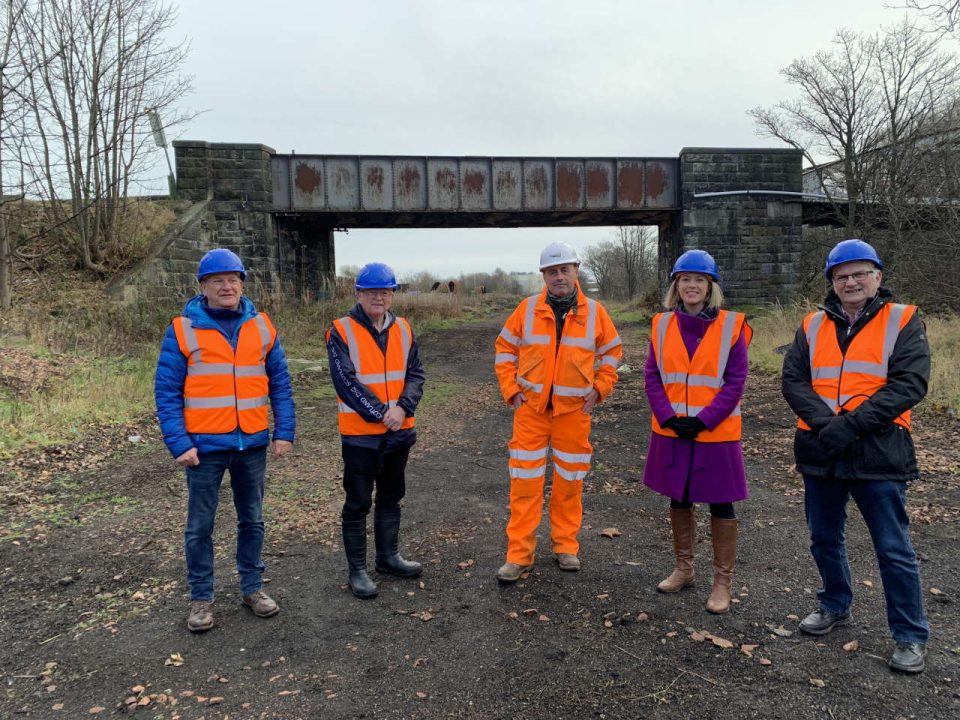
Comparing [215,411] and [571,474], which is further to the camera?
[571,474]

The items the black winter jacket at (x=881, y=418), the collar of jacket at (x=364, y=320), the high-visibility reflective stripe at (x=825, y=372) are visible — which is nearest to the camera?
the black winter jacket at (x=881, y=418)

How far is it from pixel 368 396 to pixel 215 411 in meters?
0.88

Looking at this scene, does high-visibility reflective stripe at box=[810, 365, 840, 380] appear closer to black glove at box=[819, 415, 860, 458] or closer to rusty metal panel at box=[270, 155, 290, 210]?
black glove at box=[819, 415, 860, 458]

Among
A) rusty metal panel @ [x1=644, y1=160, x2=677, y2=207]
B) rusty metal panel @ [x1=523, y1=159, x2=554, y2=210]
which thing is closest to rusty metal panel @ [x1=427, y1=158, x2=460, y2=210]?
rusty metal panel @ [x1=523, y1=159, x2=554, y2=210]

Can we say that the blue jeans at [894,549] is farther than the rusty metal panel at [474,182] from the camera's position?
No

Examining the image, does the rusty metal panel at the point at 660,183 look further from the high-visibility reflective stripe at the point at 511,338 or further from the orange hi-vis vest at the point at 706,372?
the orange hi-vis vest at the point at 706,372

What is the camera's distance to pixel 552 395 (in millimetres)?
4332

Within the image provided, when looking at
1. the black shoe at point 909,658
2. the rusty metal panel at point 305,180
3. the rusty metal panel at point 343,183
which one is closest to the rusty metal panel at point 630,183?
the rusty metal panel at point 343,183

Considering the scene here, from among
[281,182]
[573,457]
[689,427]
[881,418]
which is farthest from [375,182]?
[881,418]

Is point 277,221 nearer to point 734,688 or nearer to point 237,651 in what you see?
point 237,651

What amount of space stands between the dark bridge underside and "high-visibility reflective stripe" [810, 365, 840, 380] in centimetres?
1719

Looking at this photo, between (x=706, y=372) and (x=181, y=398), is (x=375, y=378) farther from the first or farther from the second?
(x=706, y=372)

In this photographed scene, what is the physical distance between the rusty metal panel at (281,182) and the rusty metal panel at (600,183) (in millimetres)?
8997

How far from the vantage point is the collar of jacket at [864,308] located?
3.29 m
